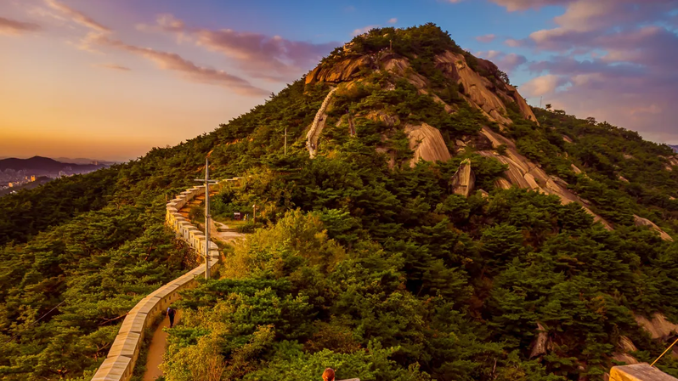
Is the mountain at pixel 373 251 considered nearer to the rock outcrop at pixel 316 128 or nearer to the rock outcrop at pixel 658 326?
the rock outcrop at pixel 658 326

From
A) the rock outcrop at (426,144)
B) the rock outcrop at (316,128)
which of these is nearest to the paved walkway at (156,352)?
the rock outcrop at (316,128)

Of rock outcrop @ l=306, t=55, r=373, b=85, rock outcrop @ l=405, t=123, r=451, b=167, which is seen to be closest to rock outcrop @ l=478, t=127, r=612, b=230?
rock outcrop @ l=405, t=123, r=451, b=167

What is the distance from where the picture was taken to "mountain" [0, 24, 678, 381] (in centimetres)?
1020

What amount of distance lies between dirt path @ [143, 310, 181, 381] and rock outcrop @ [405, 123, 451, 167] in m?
26.6

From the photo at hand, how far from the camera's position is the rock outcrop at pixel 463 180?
110 ft

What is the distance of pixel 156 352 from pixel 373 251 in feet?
31.6

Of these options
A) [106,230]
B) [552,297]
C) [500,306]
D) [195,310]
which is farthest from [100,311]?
[552,297]

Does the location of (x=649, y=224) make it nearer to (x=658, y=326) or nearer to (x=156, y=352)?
(x=658, y=326)

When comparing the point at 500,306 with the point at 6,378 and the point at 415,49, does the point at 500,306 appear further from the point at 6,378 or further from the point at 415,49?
the point at 415,49

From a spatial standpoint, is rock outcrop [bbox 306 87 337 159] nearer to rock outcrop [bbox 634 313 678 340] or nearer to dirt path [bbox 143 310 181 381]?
dirt path [bbox 143 310 181 381]

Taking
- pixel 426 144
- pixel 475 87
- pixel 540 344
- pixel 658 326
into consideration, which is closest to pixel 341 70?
pixel 475 87

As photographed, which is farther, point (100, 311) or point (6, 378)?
point (100, 311)

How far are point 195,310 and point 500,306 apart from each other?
59.4ft

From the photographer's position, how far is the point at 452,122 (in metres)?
41.1
